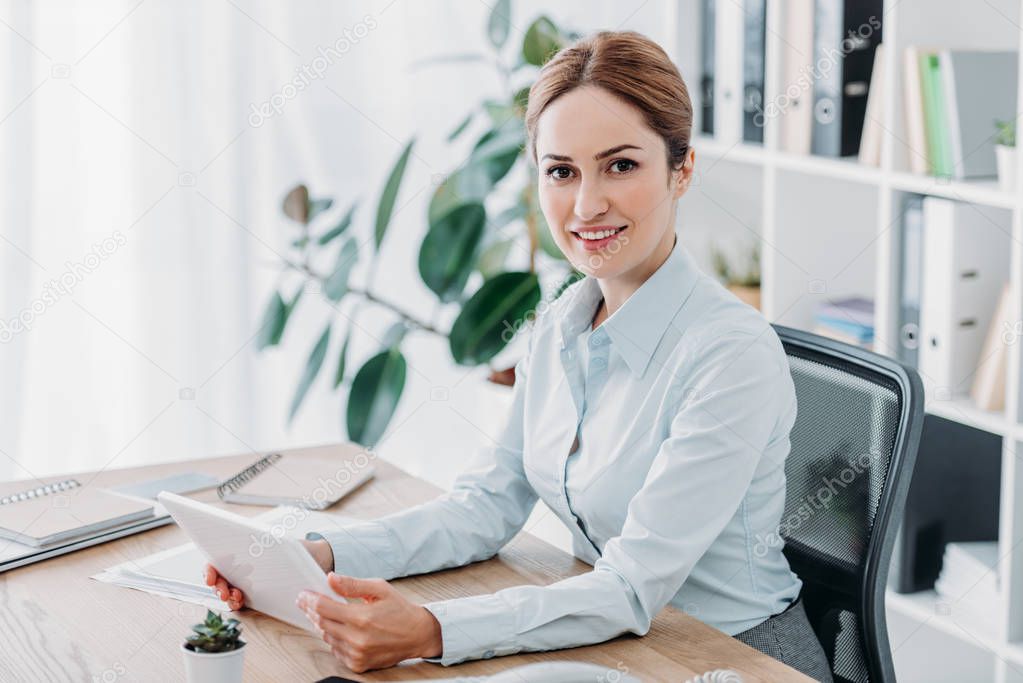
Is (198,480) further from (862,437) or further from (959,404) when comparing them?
(959,404)

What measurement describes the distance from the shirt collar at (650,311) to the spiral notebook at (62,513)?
687mm

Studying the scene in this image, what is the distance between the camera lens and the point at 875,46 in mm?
2398

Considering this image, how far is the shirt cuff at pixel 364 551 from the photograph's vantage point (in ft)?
4.76

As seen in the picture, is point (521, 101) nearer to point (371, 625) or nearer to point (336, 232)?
point (336, 232)

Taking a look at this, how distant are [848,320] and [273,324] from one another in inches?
51.5

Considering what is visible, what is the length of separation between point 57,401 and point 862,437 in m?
2.12

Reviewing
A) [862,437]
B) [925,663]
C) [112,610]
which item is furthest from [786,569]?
[925,663]

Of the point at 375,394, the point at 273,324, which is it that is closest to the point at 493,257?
the point at 375,394

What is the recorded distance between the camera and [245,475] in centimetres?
178

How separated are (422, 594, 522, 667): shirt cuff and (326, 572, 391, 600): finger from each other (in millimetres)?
52

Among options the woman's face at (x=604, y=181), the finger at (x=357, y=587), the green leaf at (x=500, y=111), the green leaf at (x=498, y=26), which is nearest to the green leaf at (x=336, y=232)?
the green leaf at (x=500, y=111)

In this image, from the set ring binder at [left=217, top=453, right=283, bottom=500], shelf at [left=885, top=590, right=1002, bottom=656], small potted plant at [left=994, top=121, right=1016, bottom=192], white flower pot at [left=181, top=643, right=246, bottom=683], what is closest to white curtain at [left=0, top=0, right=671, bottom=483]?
small potted plant at [left=994, top=121, right=1016, bottom=192]

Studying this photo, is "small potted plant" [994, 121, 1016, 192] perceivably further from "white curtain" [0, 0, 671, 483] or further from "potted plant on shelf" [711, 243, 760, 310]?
"white curtain" [0, 0, 671, 483]

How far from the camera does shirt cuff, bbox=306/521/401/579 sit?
1.45 metres
